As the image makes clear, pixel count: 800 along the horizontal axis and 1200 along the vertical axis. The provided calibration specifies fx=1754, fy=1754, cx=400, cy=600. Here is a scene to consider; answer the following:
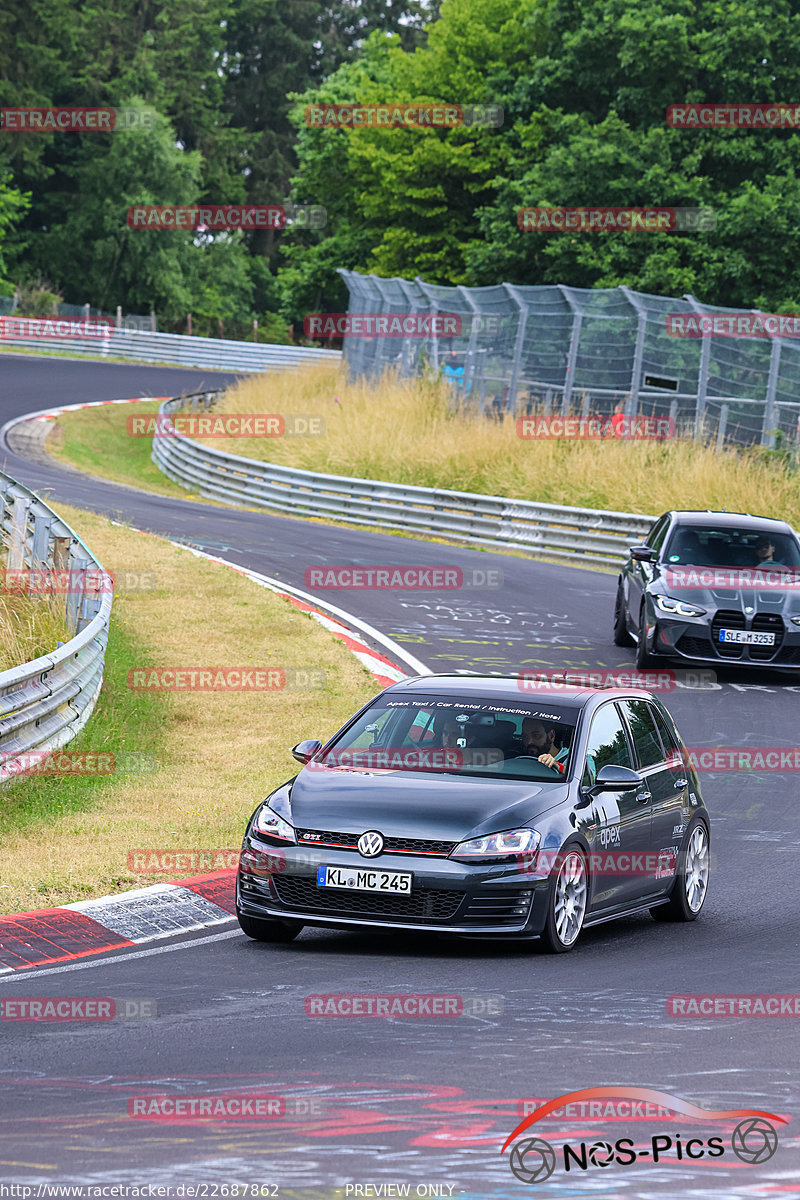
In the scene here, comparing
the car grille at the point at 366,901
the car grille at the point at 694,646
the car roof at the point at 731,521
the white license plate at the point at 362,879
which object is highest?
the car roof at the point at 731,521

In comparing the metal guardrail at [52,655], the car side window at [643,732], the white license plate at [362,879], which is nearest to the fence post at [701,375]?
the metal guardrail at [52,655]

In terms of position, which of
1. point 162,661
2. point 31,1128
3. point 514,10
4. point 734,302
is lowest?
point 162,661

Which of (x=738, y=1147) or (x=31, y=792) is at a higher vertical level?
(x=738, y=1147)

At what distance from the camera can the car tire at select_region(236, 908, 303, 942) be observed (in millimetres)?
8664

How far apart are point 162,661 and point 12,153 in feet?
235

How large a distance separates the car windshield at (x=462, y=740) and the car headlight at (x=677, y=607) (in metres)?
8.96

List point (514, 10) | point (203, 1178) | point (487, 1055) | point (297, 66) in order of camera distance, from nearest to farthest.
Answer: point (203, 1178) < point (487, 1055) < point (514, 10) < point (297, 66)

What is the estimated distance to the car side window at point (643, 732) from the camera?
9984 mm

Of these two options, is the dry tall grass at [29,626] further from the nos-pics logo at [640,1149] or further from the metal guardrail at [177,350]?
the metal guardrail at [177,350]

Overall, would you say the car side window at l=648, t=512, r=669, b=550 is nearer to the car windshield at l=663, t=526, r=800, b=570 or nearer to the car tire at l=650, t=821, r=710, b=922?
the car windshield at l=663, t=526, r=800, b=570

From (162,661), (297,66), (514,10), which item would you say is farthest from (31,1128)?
(297,66)

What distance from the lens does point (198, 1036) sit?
6742mm

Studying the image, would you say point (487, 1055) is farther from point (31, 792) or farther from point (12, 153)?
point (12, 153)

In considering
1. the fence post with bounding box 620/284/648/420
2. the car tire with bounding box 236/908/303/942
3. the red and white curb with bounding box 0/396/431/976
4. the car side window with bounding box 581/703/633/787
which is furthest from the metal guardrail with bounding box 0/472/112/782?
the fence post with bounding box 620/284/648/420
